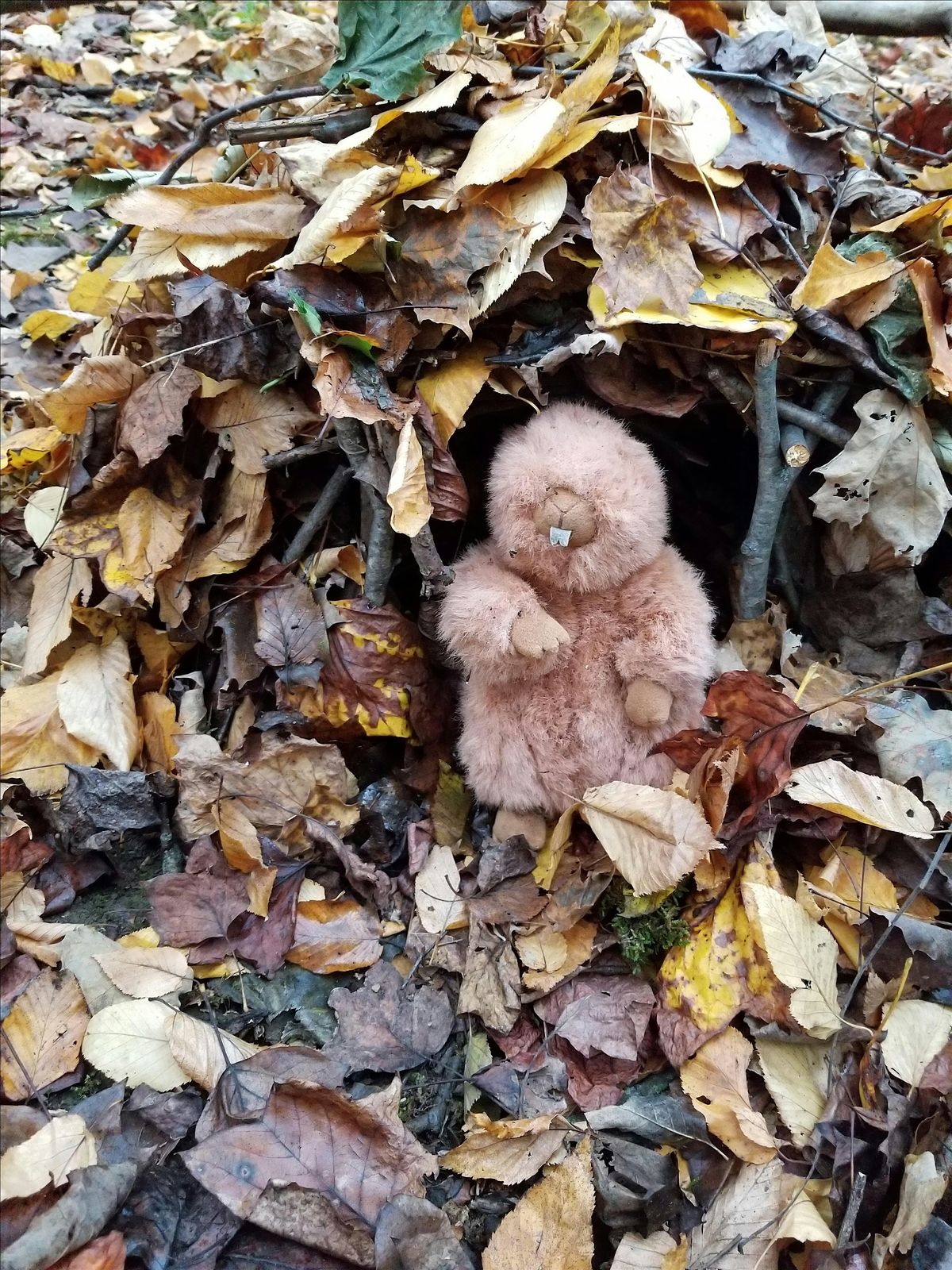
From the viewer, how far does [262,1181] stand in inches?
56.0

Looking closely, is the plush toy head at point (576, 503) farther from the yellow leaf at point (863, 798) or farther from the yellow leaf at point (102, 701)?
the yellow leaf at point (102, 701)

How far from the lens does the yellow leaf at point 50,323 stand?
3.00m

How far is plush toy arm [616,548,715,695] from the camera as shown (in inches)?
71.9

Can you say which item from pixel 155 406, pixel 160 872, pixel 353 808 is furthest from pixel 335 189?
pixel 160 872

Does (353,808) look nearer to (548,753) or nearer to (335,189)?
(548,753)

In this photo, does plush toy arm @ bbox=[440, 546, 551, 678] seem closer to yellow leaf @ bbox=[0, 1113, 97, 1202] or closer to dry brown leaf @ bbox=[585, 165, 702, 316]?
dry brown leaf @ bbox=[585, 165, 702, 316]

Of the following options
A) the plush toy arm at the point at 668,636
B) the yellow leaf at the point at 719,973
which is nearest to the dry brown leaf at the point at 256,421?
the plush toy arm at the point at 668,636

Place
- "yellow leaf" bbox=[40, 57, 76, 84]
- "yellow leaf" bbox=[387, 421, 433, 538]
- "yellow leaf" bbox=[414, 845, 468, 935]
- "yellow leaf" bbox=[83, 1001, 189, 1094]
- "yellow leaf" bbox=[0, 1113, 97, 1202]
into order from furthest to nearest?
"yellow leaf" bbox=[40, 57, 76, 84] → "yellow leaf" bbox=[414, 845, 468, 935] → "yellow leaf" bbox=[387, 421, 433, 538] → "yellow leaf" bbox=[83, 1001, 189, 1094] → "yellow leaf" bbox=[0, 1113, 97, 1202]

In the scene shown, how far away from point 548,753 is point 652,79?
4.92 feet

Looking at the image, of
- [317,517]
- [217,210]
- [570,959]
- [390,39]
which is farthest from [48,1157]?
[390,39]

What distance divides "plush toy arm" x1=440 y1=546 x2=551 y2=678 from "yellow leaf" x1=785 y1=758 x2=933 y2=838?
2.14 ft

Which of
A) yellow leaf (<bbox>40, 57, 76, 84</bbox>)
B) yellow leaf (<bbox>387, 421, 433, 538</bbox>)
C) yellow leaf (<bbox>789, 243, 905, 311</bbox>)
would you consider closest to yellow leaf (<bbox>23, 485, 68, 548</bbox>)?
yellow leaf (<bbox>387, 421, 433, 538</bbox>)

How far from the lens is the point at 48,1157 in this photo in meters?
1.40

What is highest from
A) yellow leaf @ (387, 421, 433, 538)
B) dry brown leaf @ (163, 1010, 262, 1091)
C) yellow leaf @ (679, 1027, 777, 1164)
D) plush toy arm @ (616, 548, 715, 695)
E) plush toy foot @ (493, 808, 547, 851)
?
yellow leaf @ (387, 421, 433, 538)
